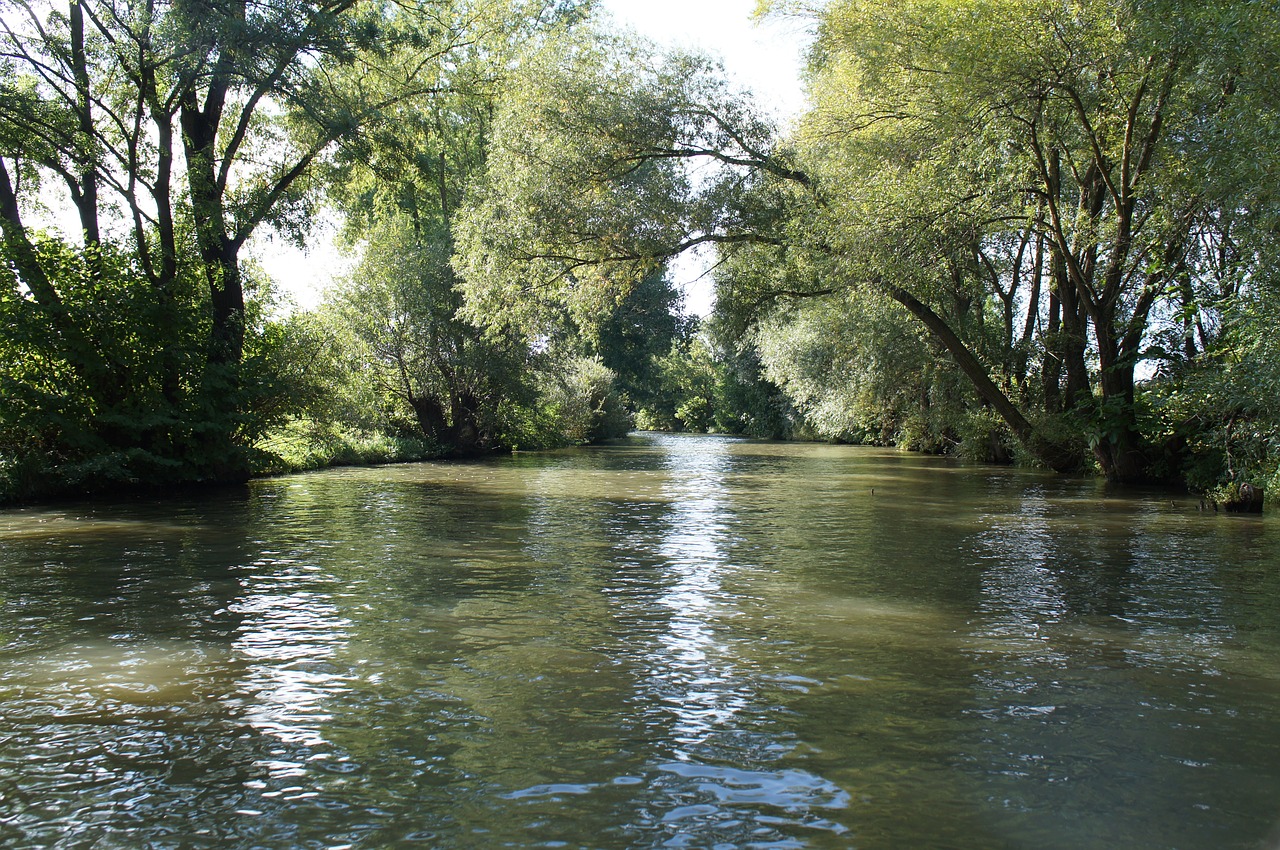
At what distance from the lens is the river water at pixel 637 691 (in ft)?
12.6

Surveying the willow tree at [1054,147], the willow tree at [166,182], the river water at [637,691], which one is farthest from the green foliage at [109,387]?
the willow tree at [1054,147]

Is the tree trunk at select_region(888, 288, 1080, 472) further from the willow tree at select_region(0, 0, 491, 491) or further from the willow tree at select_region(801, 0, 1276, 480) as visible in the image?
the willow tree at select_region(0, 0, 491, 491)

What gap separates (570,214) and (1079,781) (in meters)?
19.6

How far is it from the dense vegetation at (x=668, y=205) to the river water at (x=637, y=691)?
6282 millimetres

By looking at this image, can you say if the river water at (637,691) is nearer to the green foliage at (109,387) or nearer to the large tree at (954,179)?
the green foliage at (109,387)

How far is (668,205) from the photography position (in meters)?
21.9

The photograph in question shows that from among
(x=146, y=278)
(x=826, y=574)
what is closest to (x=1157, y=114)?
(x=826, y=574)

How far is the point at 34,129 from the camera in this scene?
1617 centimetres

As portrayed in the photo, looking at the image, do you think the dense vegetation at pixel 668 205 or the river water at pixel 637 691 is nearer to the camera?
the river water at pixel 637 691

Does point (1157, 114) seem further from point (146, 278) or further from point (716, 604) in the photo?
point (146, 278)

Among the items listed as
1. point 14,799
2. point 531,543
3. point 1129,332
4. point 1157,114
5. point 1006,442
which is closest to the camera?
point 14,799

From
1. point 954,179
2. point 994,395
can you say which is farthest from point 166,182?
point 994,395

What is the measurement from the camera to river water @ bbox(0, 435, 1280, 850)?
3.84m

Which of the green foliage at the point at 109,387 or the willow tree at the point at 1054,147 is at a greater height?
the willow tree at the point at 1054,147
